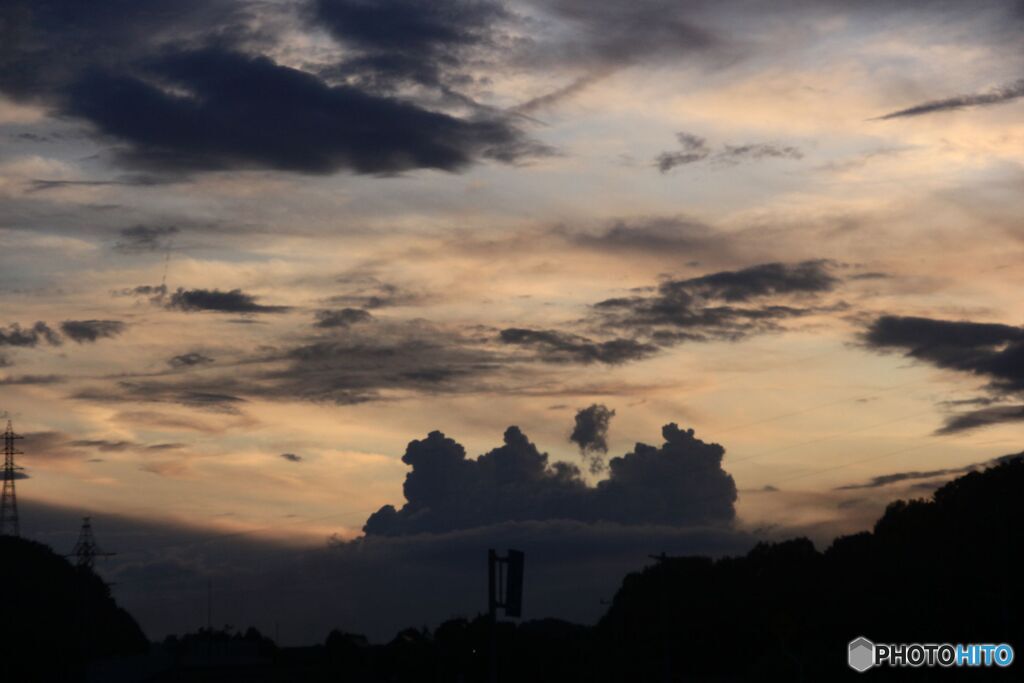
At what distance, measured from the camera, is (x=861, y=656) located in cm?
9931

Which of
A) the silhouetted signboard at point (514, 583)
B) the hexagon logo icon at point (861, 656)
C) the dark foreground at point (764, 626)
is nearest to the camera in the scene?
the silhouetted signboard at point (514, 583)

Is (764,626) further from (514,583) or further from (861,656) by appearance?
(514,583)

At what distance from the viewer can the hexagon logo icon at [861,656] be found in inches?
3769

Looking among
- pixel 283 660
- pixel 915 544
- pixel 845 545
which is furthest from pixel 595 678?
pixel 283 660

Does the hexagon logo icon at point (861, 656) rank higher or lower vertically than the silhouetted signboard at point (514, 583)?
lower

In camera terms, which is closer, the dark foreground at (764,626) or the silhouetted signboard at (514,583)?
the silhouetted signboard at (514,583)

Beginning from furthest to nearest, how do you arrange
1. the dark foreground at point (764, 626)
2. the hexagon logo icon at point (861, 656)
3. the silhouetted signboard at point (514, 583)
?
the dark foreground at point (764, 626) < the hexagon logo icon at point (861, 656) < the silhouetted signboard at point (514, 583)

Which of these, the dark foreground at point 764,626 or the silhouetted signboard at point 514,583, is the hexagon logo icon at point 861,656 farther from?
the silhouetted signboard at point 514,583

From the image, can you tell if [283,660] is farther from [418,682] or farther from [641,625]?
[418,682]

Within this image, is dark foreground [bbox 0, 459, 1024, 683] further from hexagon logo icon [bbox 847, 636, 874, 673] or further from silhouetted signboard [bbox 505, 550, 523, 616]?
silhouetted signboard [bbox 505, 550, 523, 616]

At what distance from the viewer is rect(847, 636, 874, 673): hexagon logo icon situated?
95.7 m

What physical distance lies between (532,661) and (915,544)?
2290 inches

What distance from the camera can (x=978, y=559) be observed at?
479 ft

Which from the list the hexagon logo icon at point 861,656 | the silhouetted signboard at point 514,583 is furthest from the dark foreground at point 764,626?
the silhouetted signboard at point 514,583
